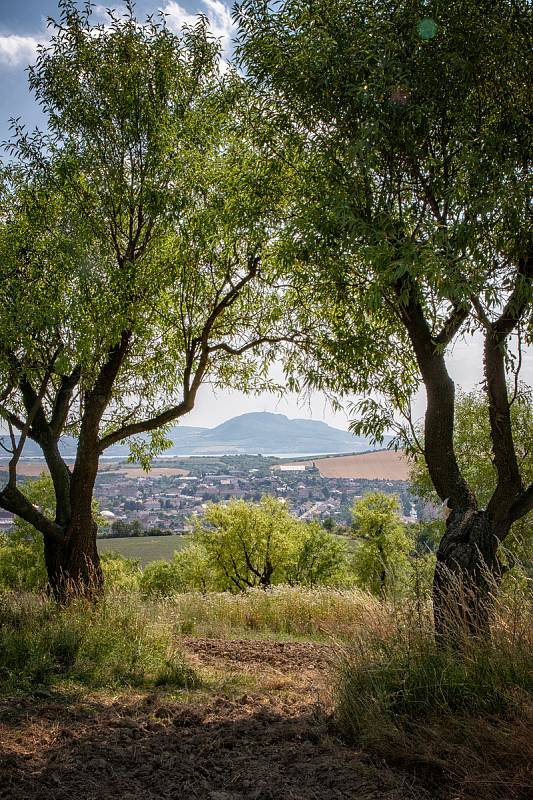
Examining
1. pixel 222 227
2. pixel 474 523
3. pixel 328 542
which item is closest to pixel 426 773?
pixel 474 523

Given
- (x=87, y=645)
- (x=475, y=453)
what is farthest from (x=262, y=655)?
(x=475, y=453)

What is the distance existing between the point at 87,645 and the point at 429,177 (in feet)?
21.9

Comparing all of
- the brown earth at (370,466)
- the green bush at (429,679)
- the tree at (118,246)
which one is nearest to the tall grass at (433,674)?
the green bush at (429,679)

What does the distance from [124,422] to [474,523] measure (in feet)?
22.7

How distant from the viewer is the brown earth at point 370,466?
29389mm

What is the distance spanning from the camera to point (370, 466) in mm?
36469

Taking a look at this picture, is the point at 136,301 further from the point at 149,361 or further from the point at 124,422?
the point at 124,422

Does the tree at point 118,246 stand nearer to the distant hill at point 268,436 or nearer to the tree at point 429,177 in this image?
the tree at point 429,177

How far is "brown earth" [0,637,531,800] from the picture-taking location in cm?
377

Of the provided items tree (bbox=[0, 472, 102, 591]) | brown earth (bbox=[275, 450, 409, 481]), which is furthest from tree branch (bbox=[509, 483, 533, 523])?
tree (bbox=[0, 472, 102, 591])

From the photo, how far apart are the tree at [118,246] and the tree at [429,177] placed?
4.52ft

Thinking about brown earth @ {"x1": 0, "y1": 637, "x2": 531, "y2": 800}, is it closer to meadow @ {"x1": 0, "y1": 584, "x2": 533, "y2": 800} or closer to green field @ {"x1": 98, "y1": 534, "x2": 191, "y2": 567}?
meadow @ {"x1": 0, "y1": 584, "x2": 533, "y2": 800}

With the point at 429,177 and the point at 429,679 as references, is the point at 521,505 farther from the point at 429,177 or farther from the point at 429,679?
the point at 429,177

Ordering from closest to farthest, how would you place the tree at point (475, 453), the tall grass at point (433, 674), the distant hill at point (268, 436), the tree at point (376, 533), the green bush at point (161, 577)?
the tall grass at point (433, 674) → the tree at point (475, 453) → the tree at point (376, 533) → the green bush at point (161, 577) → the distant hill at point (268, 436)
